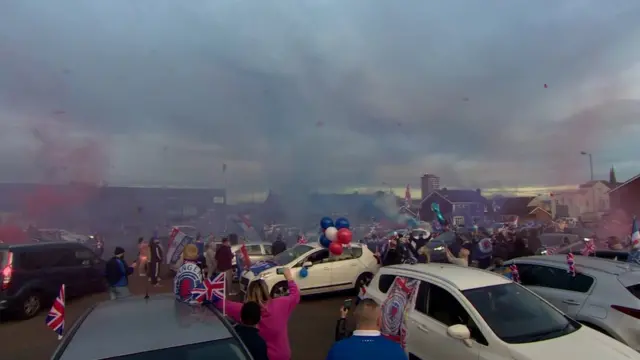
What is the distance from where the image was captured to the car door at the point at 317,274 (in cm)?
1073

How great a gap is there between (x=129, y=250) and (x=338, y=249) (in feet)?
59.8

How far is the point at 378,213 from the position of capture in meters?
25.2

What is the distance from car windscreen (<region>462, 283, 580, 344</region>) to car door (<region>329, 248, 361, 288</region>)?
6.42 m

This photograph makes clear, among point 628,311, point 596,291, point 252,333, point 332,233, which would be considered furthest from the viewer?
point 332,233

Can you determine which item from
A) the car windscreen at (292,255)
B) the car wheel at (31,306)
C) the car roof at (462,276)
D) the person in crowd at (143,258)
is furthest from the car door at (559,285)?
the person in crowd at (143,258)

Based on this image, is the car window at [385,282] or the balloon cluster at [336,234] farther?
the balloon cluster at [336,234]

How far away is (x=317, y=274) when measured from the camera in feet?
35.9

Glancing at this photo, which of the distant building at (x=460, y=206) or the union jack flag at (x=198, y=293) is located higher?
the distant building at (x=460, y=206)

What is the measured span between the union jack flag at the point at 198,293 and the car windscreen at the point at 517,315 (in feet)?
9.61

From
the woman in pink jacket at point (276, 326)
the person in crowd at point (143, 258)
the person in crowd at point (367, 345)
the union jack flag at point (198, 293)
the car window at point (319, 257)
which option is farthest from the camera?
the person in crowd at point (143, 258)

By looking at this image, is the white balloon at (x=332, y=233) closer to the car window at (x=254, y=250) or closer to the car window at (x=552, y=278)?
the car window at (x=552, y=278)

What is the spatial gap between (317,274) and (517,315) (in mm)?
A: 6737

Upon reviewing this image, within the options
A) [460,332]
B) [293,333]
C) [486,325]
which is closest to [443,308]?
[486,325]

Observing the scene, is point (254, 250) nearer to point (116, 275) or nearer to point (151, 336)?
point (116, 275)
